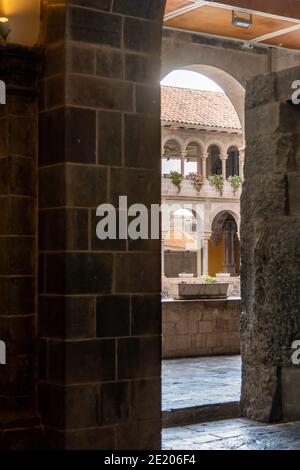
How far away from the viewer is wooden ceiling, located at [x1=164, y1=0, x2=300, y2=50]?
32.4 feet

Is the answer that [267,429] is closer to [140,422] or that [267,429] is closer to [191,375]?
[140,422]

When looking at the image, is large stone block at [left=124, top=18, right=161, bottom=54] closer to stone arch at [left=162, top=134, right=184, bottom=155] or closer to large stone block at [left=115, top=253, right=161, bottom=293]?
large stone block at [left=115, top=253, right=161, bottom=293]

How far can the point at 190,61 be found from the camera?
1155cm

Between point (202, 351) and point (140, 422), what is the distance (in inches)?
203

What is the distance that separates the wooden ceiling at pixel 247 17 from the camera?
9.88 meters

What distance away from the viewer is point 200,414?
18.6ft

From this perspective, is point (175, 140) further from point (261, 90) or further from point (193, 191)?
point (261, 90)

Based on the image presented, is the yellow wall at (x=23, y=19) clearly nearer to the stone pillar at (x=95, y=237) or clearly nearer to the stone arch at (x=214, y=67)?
the stone pillar at (x=95, y=237)

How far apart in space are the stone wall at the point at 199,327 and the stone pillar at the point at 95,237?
15.7 feet

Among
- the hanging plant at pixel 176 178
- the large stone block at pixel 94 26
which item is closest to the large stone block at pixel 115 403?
the large stone block at pixel 94 26

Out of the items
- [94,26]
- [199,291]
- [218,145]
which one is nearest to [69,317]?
[94,26]

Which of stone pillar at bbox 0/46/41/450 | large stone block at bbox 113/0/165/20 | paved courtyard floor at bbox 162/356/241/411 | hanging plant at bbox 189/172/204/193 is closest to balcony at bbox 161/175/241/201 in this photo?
hanging plant at bbox 189/172/204/193

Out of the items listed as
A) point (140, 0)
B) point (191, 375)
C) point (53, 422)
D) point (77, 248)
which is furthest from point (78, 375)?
point (191, 375)

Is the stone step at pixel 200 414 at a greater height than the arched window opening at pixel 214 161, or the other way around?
the arched window opening at pixel 214 161
